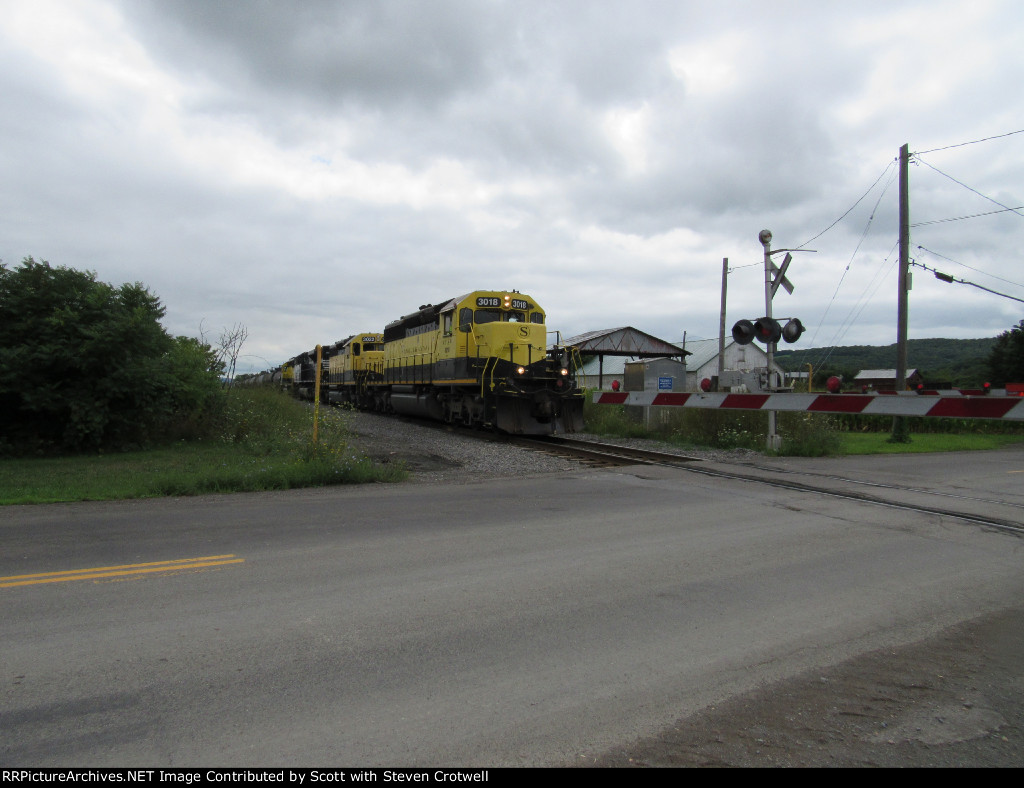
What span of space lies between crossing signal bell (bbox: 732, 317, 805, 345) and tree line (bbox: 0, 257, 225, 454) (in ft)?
39.3

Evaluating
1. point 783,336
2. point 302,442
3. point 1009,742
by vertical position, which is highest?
point 783,336

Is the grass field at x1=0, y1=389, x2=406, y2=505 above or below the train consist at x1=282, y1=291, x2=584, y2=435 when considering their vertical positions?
below

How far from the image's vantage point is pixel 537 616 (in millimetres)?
4363

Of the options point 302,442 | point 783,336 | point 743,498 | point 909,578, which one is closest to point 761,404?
point 783,336

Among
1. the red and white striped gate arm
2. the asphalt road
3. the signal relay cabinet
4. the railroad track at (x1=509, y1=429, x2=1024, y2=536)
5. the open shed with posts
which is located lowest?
the asphalt road

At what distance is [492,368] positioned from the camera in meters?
17.1

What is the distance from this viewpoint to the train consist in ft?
56.1

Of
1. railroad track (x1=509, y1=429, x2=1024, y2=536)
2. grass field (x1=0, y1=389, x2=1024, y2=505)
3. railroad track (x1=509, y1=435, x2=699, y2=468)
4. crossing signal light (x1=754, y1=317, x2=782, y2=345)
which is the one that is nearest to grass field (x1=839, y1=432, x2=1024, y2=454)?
grass field (x1=0, y1=389, x2=1024, y2=505)

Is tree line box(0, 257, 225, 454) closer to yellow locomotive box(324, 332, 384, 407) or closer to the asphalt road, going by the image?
the asphalt road

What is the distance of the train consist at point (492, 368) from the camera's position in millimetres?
17094

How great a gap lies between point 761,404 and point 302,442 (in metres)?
9.14

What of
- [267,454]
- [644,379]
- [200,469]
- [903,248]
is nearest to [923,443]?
[903,248]
